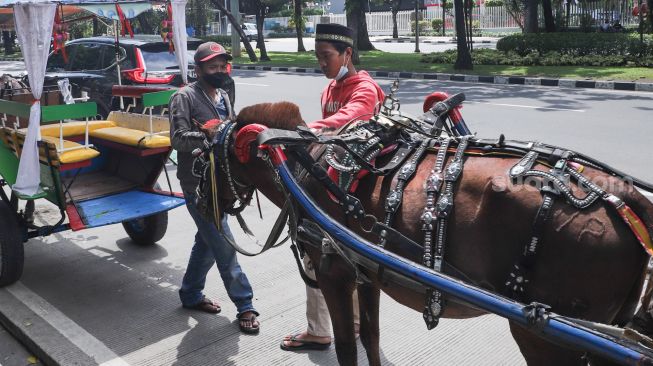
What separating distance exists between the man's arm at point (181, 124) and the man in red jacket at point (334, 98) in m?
0.78

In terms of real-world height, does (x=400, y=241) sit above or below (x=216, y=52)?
below

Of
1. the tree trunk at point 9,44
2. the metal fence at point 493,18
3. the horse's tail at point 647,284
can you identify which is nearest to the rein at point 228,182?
the horse's tail at point 647,284

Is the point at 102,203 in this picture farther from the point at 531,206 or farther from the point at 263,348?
the point at 531,206

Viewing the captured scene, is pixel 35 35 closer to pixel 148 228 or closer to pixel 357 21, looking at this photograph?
pixel 148 228

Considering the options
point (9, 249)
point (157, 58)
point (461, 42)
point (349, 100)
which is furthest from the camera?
point (461, 42)

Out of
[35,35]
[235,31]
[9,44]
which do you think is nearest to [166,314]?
[35,35]

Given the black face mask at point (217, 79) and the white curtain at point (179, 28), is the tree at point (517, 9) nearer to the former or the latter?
the white curtain at point (179, 28)

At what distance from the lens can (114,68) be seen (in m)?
10.4

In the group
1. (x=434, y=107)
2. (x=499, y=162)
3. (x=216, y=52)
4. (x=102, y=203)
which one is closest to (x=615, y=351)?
(x=499, y=162)

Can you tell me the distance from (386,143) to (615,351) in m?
1.29

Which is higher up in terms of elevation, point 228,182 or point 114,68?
point 114,68

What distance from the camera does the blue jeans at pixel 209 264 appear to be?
13.4 ft

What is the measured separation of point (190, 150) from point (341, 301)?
127cm

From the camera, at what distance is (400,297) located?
→ 2.86 metres
